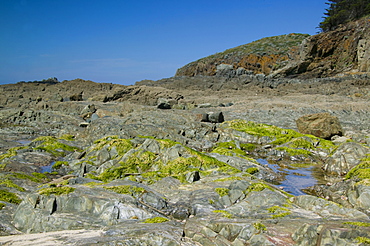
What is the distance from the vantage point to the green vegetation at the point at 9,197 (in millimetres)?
8332

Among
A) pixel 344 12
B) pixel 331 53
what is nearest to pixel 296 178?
pixel 331 53

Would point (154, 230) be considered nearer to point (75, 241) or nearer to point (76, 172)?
point (75, 241)

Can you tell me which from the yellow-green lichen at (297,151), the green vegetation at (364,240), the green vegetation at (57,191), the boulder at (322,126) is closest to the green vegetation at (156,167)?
the green vegetation at (57,191)

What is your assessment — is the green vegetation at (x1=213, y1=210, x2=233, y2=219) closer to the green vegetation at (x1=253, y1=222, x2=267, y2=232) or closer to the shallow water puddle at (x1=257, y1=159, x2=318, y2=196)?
the green vegetation at (x1=253, y1=222, x2=267, y2=232)

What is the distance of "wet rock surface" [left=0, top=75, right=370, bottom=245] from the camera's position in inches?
256

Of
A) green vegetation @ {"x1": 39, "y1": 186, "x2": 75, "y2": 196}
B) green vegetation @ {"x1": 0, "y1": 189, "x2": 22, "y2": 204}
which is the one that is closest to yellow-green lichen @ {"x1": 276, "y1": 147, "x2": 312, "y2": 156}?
green vegetation @ {"x1": 39, "y1": 186, "x2": 75, "y2": 196}

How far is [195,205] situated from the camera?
8.55m

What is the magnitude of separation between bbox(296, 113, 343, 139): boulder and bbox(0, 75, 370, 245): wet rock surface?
943mm

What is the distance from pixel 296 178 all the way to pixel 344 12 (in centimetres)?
6934

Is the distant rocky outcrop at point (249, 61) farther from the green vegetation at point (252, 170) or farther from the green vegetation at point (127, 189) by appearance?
the green vegetation at point (127, 189)

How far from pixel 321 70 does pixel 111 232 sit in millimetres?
62281

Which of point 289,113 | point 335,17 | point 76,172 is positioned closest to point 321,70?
point 335,17

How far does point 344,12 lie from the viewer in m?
68.8

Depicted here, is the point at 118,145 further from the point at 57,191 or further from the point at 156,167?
the point at 57,191
